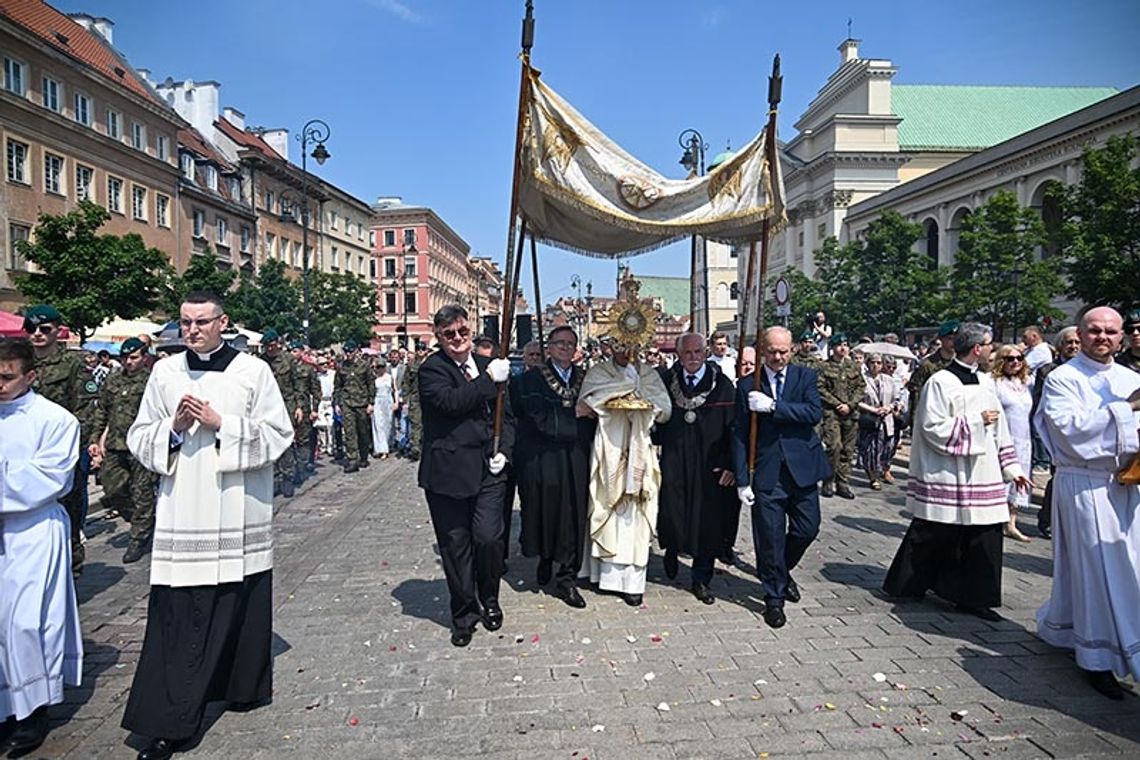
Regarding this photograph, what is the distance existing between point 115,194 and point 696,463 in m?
37.6

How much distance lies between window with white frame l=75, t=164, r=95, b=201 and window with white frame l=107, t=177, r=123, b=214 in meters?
1.25

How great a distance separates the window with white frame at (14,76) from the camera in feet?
90.8

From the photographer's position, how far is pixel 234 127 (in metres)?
51.3

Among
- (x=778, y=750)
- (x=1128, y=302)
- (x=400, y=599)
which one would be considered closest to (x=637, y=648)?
(x=778, y=750)

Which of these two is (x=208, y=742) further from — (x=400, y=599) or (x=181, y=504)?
(x=400, y=599)

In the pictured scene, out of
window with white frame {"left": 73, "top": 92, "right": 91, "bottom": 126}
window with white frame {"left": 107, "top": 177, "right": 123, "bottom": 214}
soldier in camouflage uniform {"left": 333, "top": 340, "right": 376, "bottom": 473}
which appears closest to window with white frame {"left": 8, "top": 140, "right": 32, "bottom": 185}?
window with white frame {"left": 73, "top": 92, "right": 91, "bottom": 126}

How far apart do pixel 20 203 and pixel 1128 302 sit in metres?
37.4

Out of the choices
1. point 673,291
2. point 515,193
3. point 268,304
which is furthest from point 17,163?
point 673,291

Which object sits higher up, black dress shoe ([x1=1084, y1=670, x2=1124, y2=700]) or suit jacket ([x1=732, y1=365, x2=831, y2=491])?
suit jacket ([x1=732, y1=365, x2=831, y2=491])

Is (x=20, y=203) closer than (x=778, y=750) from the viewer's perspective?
No

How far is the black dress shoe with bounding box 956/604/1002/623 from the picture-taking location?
17.2 feet

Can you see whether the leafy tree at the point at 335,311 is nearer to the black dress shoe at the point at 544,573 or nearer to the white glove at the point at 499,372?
the black dress shoe at the point at 544,573

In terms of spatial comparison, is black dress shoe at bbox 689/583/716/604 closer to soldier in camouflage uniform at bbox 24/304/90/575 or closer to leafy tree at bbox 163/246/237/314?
soldier in camouflage uniform at bbox 24/304/90/575

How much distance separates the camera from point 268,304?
3388 cm
